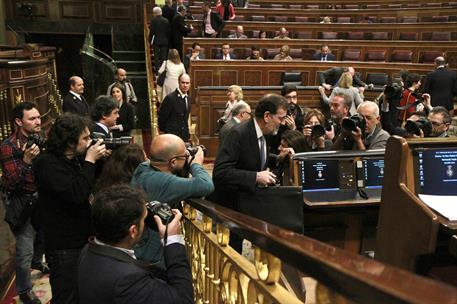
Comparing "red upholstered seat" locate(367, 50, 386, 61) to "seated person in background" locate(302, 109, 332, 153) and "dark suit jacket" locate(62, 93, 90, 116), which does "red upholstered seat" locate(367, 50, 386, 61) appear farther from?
"dark suit jacket" locate(62, 93, 90, 116)

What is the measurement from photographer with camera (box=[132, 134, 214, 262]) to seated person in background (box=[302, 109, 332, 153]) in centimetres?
159

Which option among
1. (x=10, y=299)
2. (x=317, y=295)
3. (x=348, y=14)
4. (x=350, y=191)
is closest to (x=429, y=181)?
(x=350, y=191)

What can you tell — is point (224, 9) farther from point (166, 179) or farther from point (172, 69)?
point (166, 179)

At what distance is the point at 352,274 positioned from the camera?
2.40 feet

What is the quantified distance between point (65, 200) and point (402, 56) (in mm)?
7947

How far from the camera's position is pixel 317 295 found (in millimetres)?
887

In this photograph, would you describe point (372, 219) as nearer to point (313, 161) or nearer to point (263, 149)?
point (313, 161)

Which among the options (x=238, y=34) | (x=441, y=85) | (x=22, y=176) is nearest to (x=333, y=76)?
(x=441, y=85)

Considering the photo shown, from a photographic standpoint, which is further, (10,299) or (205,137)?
(205,137)

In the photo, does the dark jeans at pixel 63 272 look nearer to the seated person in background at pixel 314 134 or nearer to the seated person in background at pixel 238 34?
the seated person in background at pixel 314 134

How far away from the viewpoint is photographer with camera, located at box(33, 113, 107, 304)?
2.12 m

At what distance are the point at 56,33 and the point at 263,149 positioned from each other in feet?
35.3

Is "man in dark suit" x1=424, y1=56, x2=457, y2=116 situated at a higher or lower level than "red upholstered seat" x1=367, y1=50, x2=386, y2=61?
lower

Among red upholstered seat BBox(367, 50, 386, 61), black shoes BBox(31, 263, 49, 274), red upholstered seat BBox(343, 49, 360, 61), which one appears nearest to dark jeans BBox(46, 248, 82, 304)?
black shoes BBox(31, 263, 49, 274)
